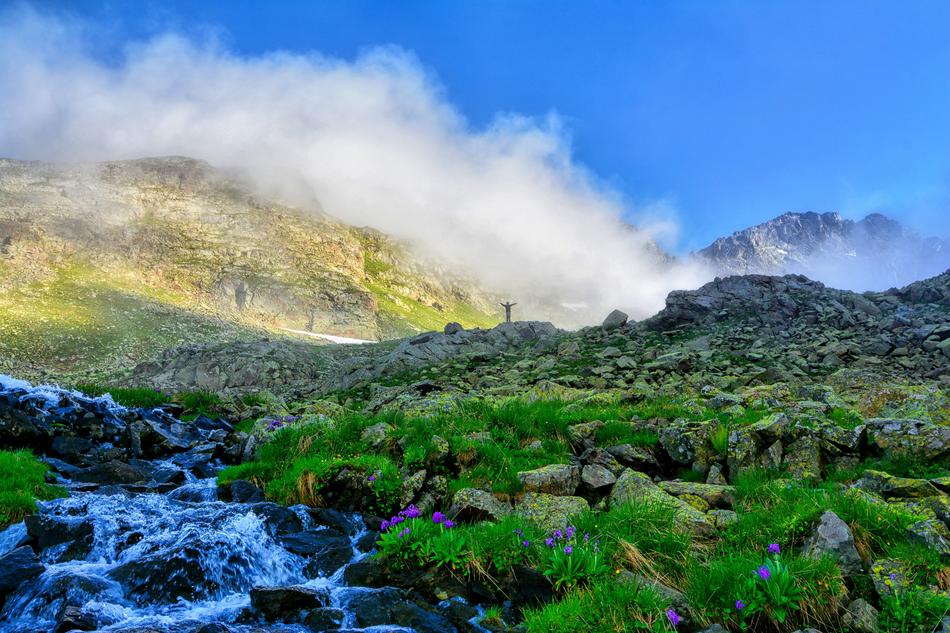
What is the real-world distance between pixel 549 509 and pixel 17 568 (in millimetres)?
8122

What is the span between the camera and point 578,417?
14148mm

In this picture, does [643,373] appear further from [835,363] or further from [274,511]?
[274,511]

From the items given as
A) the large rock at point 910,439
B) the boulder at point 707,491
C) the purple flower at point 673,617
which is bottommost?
the purple flower at point 673,617

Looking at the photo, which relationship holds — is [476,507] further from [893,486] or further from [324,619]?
[893,486]

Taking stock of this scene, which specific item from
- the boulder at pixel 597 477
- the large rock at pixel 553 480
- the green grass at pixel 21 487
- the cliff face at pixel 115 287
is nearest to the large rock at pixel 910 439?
the boulder at pixel 597 477

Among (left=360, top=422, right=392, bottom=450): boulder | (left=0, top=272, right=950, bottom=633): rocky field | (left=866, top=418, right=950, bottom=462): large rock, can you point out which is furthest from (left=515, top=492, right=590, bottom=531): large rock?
(left=866, top=418, right=950, bottom=462): large rock

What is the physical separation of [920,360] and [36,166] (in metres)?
259

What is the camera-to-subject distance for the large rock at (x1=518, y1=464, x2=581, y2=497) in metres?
10.1

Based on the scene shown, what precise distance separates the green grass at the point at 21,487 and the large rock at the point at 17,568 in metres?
1.98

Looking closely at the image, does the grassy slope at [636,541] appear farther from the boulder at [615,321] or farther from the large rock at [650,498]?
the boulder at [615,321]

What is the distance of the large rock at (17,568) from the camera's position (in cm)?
754

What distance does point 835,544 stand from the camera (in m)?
6.53

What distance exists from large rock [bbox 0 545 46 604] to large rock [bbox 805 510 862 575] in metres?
10.7

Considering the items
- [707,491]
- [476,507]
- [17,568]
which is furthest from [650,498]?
[17,568]
